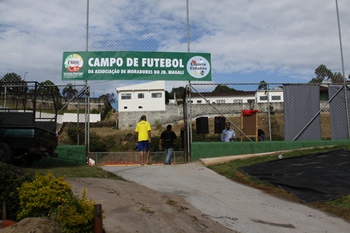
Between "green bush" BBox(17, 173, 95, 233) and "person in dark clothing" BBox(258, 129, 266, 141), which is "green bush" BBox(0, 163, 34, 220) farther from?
"person in dark clothing" BBox(258, 129, 266, 141)

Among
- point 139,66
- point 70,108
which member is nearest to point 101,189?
point 139,66

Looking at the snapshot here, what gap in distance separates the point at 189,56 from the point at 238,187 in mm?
5758

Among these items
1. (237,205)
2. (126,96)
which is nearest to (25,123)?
(237,205)

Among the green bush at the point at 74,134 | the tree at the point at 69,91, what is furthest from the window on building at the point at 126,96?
the tree at the point at 69,91

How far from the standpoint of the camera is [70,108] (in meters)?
14.1

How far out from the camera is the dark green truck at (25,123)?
→ 32.3ft

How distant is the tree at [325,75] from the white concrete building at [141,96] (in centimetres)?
3152

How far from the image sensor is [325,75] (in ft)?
46.8

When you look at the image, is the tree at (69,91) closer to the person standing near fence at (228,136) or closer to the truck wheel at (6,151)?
the truck wheel at (6,151)

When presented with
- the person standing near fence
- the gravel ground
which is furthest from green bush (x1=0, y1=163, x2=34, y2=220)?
the person standing near fence

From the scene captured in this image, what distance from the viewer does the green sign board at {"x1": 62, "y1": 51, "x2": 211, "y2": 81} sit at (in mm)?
12594

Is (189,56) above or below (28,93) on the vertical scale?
above

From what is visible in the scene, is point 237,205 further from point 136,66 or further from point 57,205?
point 136,66

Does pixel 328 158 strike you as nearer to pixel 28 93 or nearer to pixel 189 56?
pixel 189 56
